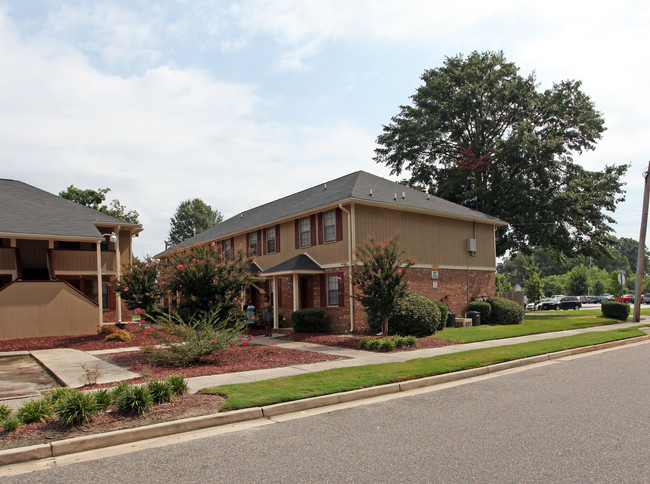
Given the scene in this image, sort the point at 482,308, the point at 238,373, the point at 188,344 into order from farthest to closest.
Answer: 1. the point at 482,308
2. the point at 188,344
3. the point at 238,373

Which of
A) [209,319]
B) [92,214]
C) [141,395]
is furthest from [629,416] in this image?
[92,214]

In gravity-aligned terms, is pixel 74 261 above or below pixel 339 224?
below

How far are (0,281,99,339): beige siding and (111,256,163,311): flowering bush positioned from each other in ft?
4.73

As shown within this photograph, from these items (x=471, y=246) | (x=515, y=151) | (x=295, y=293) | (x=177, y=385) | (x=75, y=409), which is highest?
(x=515, y=151)

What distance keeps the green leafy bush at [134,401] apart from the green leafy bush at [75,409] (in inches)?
15.7

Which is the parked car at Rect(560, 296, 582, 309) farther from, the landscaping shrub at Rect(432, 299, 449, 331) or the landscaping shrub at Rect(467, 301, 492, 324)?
the landscaping shrub at Rect(432, 299, 449, 331)

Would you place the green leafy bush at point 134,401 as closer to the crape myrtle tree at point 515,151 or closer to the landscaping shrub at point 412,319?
the landscaping shrub at point 412,319

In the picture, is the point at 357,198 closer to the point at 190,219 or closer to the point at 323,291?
the point at 323,291

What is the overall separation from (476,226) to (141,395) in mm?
21192

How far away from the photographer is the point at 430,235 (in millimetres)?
22750

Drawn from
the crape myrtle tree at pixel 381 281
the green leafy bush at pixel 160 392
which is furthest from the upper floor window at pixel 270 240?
the green leafy bush at pixel 160 392

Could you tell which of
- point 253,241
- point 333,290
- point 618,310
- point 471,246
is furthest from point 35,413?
point 618,310

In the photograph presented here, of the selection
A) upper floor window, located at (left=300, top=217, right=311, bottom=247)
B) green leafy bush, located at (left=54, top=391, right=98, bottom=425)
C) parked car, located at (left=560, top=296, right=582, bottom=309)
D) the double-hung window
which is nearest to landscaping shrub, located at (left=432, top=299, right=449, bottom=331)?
the double-hung window

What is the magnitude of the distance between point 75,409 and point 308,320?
13755 millimetres
